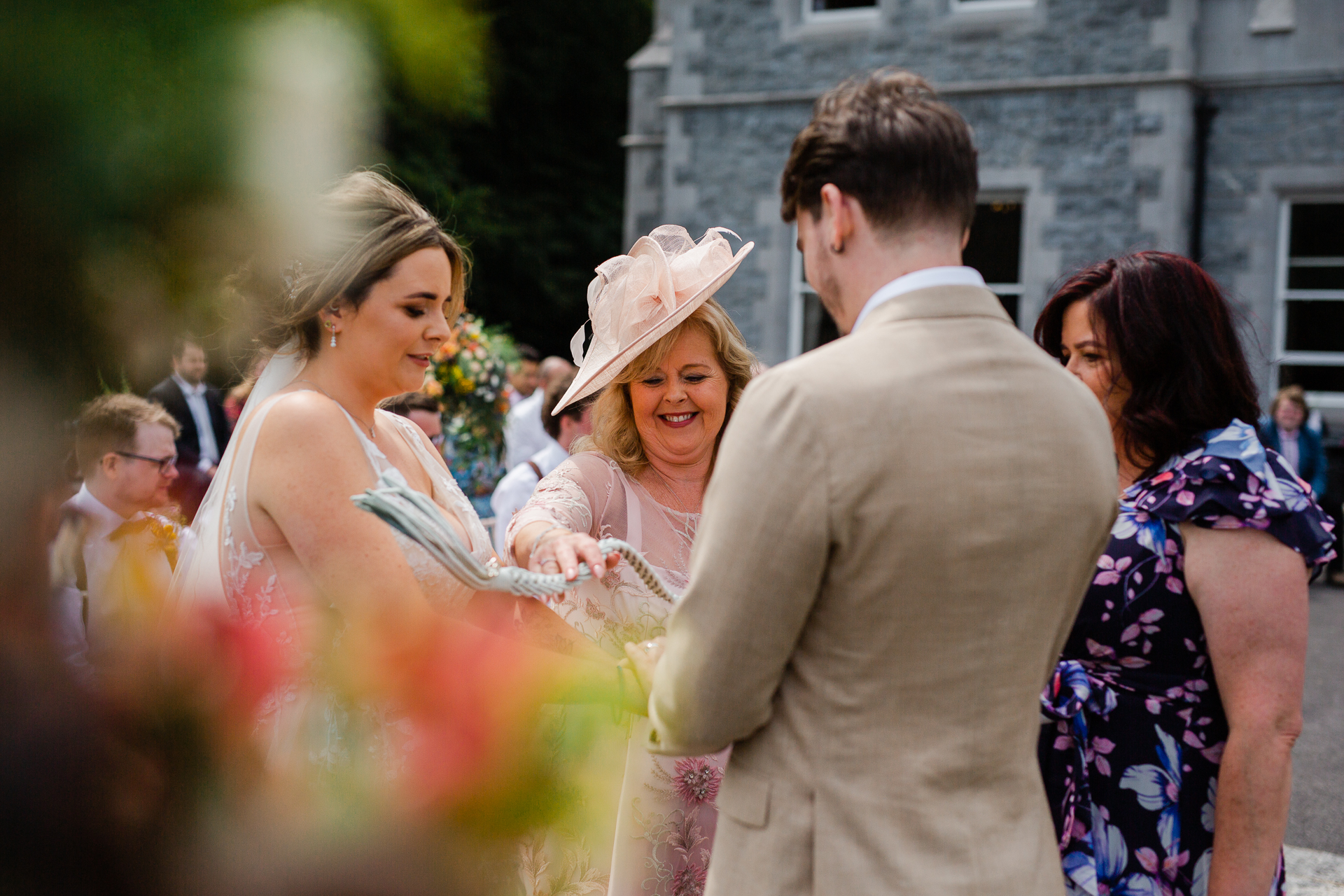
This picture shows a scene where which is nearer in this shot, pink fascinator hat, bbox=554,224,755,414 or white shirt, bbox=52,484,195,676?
white shirt, bbox=52,484,195,676

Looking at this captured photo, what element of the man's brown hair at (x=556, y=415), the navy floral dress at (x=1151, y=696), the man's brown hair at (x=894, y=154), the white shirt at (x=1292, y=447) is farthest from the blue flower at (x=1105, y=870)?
the white shirt at (x=1292, y=447)

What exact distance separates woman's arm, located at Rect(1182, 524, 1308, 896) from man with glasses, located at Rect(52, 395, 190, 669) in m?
1.74

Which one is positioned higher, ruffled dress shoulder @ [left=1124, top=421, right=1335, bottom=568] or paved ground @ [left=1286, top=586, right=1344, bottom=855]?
ruffled dress shoulder @ [left=1124, top=421, right=1335, bottom=568]

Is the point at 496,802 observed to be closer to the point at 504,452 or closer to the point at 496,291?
the point at 504,452

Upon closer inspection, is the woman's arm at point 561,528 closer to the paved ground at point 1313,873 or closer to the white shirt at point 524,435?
the paved ground at point 1313,873

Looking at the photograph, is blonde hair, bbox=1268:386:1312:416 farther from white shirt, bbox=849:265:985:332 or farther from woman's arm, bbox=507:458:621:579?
white shirt, bbox=849:265:985:332

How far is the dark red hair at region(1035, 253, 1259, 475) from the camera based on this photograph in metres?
1.96

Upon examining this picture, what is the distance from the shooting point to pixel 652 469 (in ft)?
8.51

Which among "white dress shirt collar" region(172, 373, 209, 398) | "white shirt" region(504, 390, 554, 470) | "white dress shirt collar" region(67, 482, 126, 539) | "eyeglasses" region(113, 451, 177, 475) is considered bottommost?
"white shirt" region(504, 390, 554, 470)

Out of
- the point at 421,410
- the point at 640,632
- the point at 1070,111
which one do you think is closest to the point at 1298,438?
the point at 1070,111

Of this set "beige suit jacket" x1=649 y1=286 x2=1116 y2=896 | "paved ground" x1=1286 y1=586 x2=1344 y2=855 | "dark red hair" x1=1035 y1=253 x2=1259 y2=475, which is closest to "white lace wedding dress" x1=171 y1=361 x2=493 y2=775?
"beige suit jacket" x1=649 y1=286 x2=1116 y2=896

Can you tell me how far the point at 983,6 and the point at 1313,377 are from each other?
480 centimetres

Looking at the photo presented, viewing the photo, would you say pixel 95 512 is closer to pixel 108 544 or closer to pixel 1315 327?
pixel 108 544

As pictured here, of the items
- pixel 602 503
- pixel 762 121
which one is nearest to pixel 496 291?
pixel 762 121
